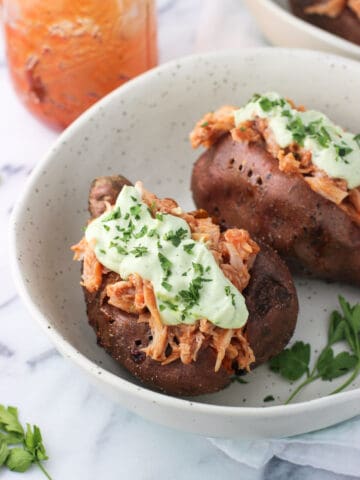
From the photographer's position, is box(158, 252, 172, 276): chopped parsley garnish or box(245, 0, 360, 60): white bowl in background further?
box(245, 0, 360, 60): white bowl in background

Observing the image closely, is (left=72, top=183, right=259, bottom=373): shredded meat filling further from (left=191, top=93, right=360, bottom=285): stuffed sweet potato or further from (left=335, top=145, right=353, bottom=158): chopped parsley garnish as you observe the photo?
(left=335, top=145, right=353, bottom=158): chopped parsley garnish

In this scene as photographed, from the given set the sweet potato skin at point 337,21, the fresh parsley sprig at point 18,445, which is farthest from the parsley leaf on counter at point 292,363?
the sweet potato skin at point 337,21

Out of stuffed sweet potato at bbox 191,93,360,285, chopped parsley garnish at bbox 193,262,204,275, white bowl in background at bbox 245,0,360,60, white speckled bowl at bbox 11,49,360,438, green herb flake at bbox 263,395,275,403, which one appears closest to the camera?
white speckled bowl at bbox 11,49,360,438

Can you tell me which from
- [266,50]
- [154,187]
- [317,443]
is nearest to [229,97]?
[266,50]

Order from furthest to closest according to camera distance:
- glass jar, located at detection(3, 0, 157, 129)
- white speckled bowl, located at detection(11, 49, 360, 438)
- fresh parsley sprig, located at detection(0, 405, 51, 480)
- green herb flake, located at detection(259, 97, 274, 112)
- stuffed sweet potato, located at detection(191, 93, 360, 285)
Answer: glass jar, located at detection(3, 0, 157, 129), green herb flake, located at detection(259, 97, 274, 112), stuffed sweet potato, located at detection(191, 93, 360, 285), fresh parsley sprig, located at detection(0, 405, 51, 480), white speckled bowl, located at detection(11, 49, 360, 438)

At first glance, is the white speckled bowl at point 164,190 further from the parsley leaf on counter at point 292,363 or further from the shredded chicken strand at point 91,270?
the shredded chicken strand at point 91,270

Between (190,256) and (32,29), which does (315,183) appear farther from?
(32,29)

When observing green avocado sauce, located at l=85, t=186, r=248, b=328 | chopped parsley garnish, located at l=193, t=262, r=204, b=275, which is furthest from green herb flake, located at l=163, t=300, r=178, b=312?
chopped parsley garnish, located at l=193, t=262, r=204, b=275
